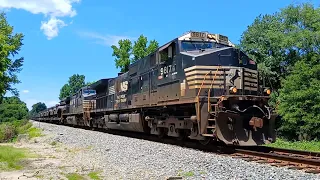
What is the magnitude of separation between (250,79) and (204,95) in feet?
5.72

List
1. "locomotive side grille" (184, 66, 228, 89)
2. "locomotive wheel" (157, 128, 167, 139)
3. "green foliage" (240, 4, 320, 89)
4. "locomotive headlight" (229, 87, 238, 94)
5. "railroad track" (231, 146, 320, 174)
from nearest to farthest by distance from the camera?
"railroad track" (231, 146, 320, 174)
"locomotive headlight" (229, 87, 238, 94)
"locomotive side grille" (184, 66, 228, 89)
"locomotive wheel" (157, 128, 167, 139)
"green foliage" (240, 4, 320, 89)

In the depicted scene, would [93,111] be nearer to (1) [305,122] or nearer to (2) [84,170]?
(1) [305,122]

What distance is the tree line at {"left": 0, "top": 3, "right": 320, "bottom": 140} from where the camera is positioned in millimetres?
19469

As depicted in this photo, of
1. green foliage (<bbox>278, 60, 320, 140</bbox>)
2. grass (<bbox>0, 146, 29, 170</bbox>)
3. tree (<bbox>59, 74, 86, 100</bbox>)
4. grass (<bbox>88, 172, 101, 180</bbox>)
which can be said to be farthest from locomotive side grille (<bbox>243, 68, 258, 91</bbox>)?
tree (<bbox>59, 74, 86, 100</bbox>)

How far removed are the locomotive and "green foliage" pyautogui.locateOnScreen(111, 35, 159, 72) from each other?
1416 inches

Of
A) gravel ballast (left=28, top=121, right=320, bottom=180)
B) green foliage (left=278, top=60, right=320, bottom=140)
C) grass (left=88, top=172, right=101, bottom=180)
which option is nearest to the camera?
gravel ballast (left=28, top=121, right=320, bottom=180)

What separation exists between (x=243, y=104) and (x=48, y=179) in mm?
6361

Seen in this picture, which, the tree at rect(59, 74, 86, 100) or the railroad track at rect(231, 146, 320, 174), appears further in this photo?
the tree at rect(59, 74, 86, 100)

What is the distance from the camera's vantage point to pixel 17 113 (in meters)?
92.2

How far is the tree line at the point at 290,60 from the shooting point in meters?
19.5

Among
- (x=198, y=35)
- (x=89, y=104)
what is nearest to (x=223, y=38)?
(x=198, y=35)

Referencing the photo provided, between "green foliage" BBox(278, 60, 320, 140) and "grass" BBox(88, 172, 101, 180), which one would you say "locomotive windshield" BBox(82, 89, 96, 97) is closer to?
"green foliage" BBox(278, 60, 320, 140)

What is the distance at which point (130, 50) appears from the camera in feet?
171

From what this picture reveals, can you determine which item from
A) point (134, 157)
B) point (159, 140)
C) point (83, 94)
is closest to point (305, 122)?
point (159, 140)
